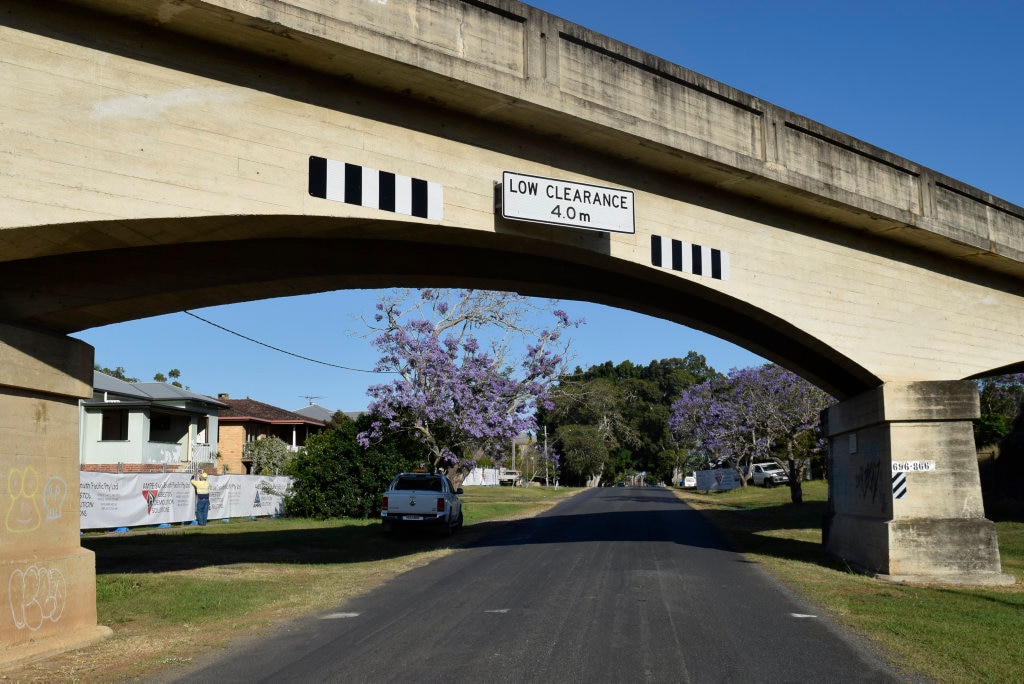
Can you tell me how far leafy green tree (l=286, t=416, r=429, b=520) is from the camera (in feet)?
95.6

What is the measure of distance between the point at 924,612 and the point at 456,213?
23.3 ft

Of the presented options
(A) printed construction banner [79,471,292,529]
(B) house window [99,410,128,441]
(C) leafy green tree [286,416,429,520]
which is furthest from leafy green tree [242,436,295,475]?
(C) leafy green tree [286,416,429,520]

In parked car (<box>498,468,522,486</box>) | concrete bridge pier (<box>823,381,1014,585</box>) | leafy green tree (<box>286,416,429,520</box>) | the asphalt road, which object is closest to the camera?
the asphalt road

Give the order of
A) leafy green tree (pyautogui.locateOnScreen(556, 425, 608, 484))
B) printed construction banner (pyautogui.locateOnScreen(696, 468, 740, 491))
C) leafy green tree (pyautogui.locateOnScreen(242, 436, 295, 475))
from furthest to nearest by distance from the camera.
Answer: leafy green tree (pyautogui.locateOnScreen(556, 425, 608, 484))
printed construction banner (pyautogui.locateOnScreen(696, 468, 740, 491))
leafy green tree (pyautogui.locateOnScreen(242, 436, 295, 475))

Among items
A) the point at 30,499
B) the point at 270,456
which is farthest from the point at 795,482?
the point at 30,499

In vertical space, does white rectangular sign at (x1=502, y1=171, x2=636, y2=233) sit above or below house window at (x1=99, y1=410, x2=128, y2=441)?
above

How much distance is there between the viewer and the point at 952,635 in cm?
888

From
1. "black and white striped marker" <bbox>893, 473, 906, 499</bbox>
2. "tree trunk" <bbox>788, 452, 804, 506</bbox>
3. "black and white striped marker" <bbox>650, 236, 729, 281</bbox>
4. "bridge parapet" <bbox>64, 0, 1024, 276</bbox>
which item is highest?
"bridge parapet" <bbox>64, 0, 1024, 276</bbox>

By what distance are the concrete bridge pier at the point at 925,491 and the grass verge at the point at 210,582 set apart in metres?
7.90

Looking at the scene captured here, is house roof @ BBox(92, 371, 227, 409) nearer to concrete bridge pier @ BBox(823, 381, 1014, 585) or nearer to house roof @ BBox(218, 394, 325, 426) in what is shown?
house roof @ BBox(218, 394, 325, 426)

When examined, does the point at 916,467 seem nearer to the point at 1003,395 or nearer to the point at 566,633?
the point at 566,633

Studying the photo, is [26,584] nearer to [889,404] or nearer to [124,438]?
[889,404]

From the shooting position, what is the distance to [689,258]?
11.9 m

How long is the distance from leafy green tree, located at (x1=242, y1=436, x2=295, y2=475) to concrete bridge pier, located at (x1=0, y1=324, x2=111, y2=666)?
37.4 m
